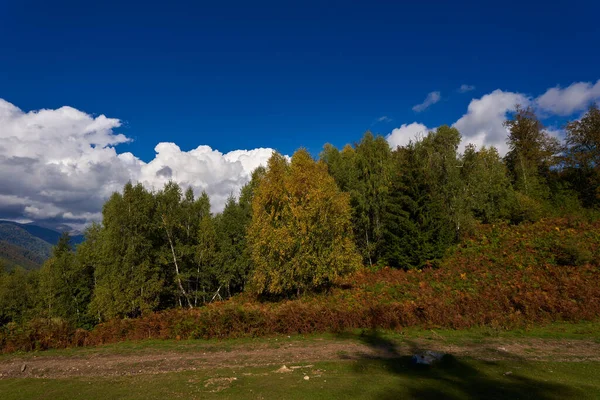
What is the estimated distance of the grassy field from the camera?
31.7ft

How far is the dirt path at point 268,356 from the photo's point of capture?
1371 cm

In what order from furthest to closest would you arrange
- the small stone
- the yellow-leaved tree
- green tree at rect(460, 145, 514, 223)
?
green tree at rect(460, 145, 514, 223) < the yellow-leaved tree < the small stone

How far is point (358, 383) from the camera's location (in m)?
10.3

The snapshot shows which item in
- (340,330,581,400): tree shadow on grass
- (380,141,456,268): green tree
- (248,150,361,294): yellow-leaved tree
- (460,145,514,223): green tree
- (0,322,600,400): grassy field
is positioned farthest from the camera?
(460,145,514,223): green tree

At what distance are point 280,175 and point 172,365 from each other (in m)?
19.5

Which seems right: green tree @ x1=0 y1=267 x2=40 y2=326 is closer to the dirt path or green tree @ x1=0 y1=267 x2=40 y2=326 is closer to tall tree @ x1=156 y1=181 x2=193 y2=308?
tall tree @ x1=156 y1=181 x2=193 y2=308

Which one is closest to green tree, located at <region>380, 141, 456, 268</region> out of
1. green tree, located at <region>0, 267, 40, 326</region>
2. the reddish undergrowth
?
the reddish undergrowth

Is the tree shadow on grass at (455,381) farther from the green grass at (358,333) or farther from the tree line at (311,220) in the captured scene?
the tree line at (311,220)

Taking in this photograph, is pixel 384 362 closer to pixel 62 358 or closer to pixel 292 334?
pixel 292 334

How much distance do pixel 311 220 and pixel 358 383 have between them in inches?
679

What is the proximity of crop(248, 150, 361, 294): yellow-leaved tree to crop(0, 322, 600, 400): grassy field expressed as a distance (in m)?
8.60

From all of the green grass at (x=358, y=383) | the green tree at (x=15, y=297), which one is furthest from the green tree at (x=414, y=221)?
the green tree at (x=15, y=297)

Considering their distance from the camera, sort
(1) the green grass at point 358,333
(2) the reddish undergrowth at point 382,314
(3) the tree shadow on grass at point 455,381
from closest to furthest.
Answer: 1. (3) the tree shadow on grass at point 455,381
2. (1) the green grass at point 358,333
3. (2) the reddish undergrowth at point 382,314

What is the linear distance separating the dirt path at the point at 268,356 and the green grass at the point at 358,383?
1.04m
